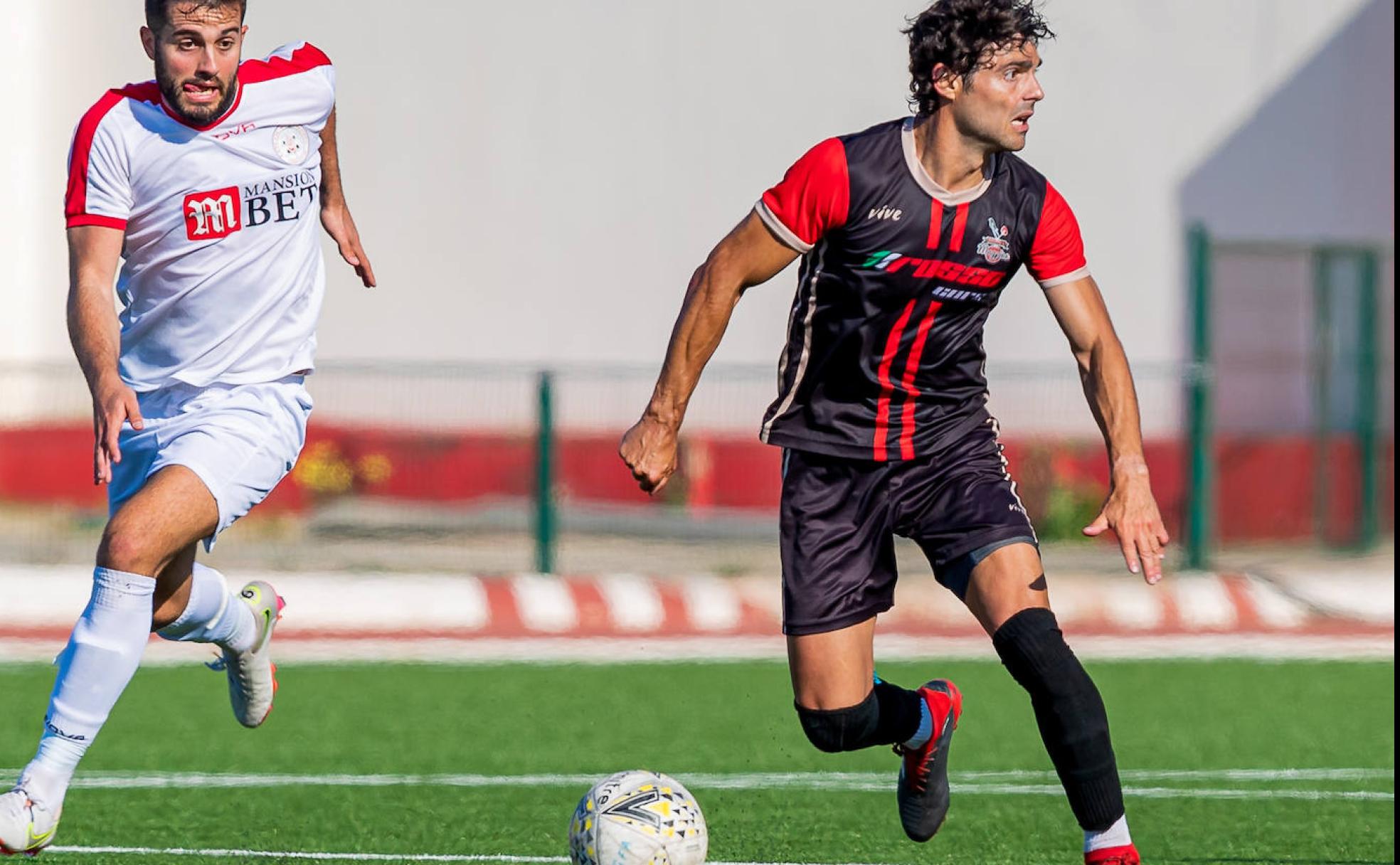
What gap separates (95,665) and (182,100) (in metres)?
1.75

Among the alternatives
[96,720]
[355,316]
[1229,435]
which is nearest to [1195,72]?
[1229,435]

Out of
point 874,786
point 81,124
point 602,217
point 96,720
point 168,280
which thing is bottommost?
point 874,786

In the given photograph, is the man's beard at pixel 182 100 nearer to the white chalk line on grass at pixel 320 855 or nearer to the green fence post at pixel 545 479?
the white chalk line on grass at pixel 320 855

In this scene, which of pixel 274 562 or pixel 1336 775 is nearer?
pixel 1336 775

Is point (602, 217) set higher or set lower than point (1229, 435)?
higher

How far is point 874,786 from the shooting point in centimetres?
873

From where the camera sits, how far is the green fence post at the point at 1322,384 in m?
20.4

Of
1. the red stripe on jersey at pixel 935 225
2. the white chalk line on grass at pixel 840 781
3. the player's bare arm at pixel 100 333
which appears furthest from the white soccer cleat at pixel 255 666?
the red stripe on jersey at pixel 935 225

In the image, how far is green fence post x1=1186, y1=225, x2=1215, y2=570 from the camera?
17.4m

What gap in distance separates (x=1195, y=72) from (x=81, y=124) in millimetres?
17966

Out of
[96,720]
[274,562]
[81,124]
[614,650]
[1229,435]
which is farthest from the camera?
[1229,435]

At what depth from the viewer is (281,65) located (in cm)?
730

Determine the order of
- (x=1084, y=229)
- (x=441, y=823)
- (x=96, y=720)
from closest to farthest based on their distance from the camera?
(x=96, y=720), (x=441, y=823), (x=1084, y=229)

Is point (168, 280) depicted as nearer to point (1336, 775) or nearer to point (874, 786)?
point (874, 786)
